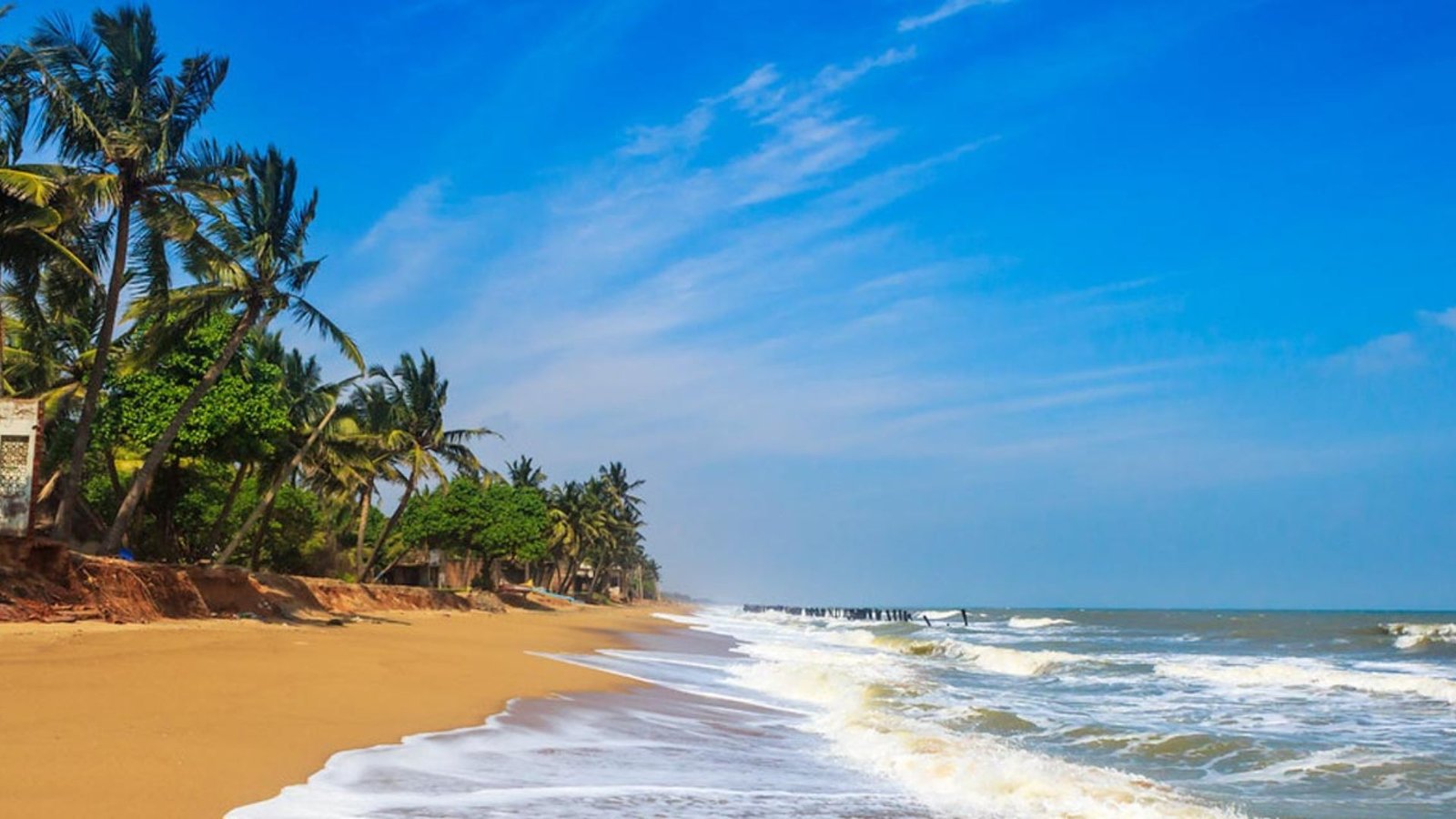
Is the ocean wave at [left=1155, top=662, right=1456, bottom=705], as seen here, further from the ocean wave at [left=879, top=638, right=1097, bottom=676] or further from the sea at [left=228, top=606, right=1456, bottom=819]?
the ocean wave at [left=879, top=638, right=1097, bottom=676]

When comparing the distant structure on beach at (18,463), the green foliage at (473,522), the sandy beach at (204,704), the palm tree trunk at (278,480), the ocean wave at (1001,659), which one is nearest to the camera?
the sandy beach at (204,704)

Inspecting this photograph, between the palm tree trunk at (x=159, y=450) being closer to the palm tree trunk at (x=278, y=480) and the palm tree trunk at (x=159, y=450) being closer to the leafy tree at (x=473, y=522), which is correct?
the palm tree trunk at (x=278, y=480)

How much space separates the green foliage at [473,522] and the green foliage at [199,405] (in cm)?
2468

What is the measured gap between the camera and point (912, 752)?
9.28 metres

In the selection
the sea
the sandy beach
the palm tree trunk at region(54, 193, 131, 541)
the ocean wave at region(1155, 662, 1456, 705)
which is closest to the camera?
the sandy beach

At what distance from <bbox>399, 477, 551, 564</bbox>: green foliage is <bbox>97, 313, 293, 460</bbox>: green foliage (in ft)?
81.0

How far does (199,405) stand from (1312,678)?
2495 cm

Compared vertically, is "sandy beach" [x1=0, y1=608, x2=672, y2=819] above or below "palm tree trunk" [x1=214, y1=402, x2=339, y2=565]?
below

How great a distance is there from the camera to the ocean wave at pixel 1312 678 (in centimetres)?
1938

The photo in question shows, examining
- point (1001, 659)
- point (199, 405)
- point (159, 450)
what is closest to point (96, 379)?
point (159, 450)

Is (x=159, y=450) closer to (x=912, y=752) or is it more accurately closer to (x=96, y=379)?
(x=96, y=379)

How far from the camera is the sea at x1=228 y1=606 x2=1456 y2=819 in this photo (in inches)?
255

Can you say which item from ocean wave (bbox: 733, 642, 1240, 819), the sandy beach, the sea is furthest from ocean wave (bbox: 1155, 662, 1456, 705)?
the sandy beach

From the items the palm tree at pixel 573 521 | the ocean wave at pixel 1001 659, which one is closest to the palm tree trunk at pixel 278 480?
the ocean wave at pixel 1001 659
